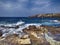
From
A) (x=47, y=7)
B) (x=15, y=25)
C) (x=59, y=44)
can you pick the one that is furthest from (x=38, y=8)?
(x=59, y=44)

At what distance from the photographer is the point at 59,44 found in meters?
2.11

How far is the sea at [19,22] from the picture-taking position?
86.0 inches

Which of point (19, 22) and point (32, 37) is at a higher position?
point (19, 22)

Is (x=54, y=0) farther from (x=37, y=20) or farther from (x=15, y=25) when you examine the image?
(x=15, y=25)

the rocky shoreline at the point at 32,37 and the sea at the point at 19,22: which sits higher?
the sea at the point at 19,22

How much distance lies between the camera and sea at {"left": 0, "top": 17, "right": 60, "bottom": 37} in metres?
2.18

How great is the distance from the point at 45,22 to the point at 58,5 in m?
0.37

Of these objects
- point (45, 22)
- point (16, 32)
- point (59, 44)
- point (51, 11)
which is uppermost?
point (51, 11)

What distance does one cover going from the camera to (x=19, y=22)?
7.22 ft

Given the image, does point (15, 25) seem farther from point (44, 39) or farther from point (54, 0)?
point (54, 0)

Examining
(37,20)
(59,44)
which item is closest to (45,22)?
(37,20)

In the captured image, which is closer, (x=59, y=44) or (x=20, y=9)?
(x=59, y=44)

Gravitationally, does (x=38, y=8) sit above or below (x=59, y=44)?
above

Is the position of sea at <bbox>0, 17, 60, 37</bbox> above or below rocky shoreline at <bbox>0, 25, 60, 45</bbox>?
above
